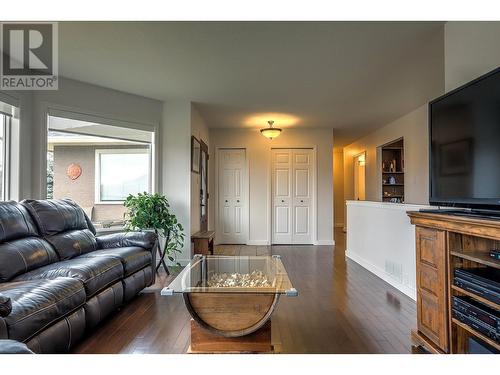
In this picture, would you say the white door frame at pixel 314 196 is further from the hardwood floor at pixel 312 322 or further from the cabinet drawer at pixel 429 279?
the cabinet drawer at pixel 429 279

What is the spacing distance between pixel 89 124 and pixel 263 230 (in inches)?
157

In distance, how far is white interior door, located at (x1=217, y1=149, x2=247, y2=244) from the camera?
22.7 feet

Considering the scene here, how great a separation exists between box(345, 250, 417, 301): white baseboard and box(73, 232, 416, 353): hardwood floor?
2.4 inches

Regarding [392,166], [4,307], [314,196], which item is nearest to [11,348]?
[4,307]

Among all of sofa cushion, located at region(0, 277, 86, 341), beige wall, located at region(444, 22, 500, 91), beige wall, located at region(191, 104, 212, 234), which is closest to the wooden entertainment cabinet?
beige wall, located at region(444, 22, 500, 91)

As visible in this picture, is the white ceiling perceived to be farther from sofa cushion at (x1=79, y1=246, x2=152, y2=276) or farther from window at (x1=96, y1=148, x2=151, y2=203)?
sofa cushion at (x1=79, y1=246, x2=152, y2=276)

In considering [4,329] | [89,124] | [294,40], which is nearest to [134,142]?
[89,124]

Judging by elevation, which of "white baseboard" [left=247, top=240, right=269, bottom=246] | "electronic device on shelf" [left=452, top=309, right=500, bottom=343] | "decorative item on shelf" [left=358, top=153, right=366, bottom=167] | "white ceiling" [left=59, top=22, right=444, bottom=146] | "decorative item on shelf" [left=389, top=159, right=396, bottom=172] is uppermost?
"white ceiling" [left=59, top=22, right=444, bottom=146]

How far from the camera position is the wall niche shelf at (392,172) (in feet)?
23.7

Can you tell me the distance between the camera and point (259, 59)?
330 cm

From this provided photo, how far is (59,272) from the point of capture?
238 cm

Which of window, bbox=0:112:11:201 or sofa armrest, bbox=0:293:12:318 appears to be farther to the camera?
window, bbox=0:112:11:201

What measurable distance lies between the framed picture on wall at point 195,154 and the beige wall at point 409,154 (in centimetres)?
373

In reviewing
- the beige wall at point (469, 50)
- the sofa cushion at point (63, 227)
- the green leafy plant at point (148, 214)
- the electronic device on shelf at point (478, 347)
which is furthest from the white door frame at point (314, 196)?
the electronic device on shelf at point (478, 347)
